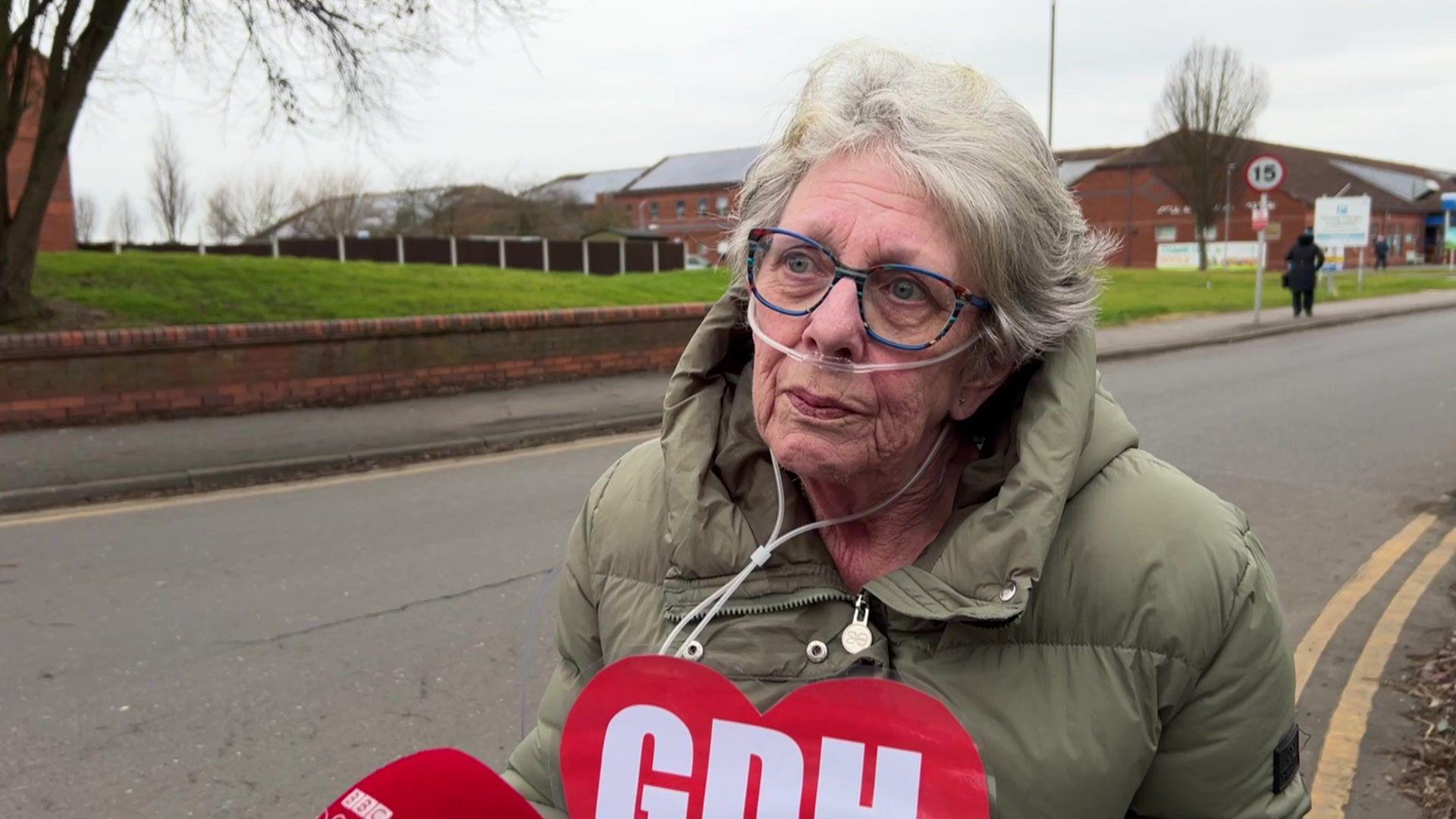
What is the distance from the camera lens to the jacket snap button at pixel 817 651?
139cm

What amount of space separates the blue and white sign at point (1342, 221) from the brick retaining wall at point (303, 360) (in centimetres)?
2649

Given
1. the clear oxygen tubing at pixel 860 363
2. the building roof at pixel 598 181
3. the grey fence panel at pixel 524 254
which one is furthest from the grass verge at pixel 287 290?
the building roof at pixel 598 181

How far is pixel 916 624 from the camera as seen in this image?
54.9 inches

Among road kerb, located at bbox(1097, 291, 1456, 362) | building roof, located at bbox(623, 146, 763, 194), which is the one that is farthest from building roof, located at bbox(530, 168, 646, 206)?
road kerb, located at bbox(1097, 291, 1456, 362)

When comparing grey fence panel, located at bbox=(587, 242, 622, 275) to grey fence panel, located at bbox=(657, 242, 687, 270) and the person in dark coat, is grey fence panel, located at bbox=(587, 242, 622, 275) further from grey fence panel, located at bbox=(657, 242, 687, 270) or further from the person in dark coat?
the person in dark coat

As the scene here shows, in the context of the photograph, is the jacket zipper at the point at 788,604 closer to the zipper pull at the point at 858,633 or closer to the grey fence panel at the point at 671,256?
the zipper pull at the point at 858,633

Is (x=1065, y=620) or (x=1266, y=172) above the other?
(x=1266, y=172)

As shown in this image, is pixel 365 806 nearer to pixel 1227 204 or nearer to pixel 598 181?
pixel 1227 204

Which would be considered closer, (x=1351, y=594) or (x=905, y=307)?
(x=905, y=307)

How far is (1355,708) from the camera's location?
4066 millimetres

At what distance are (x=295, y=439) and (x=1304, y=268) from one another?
20709mm

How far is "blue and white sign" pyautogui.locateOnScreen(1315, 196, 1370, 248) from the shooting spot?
1251 inches

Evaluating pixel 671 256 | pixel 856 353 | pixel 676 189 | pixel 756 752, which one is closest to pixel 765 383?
pixel 856 353

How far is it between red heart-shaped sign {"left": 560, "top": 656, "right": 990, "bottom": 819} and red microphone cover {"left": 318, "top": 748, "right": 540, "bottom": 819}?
0.18 m
